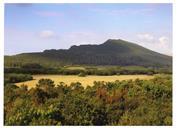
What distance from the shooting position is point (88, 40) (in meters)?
6.51

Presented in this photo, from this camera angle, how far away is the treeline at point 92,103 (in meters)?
6.06

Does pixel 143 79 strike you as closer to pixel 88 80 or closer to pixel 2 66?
pixel 88 80

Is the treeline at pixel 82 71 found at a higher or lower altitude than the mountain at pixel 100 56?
lower

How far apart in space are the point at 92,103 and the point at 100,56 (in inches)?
27.3

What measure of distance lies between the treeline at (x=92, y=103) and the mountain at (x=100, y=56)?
0.28m

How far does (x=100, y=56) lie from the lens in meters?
6.53

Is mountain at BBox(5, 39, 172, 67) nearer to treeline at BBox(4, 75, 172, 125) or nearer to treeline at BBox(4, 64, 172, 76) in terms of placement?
treeline at BBox(4, 64, 172, 76)

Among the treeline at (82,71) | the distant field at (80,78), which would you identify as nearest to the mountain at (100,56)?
the treeline at (82,71)

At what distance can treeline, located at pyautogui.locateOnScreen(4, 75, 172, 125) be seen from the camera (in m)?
6.06

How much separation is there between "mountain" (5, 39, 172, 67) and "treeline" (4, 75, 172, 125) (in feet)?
0.93

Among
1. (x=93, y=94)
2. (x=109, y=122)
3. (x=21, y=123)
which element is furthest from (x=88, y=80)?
(x=21, y=123)

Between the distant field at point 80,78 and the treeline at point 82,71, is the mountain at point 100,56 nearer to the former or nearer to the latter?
the treeline at point 82,71

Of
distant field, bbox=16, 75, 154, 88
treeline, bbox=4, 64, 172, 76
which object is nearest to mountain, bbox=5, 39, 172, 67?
treeline, bbox=4, 64, 172, 76

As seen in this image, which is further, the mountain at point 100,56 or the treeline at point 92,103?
the mountain at point 100,56
